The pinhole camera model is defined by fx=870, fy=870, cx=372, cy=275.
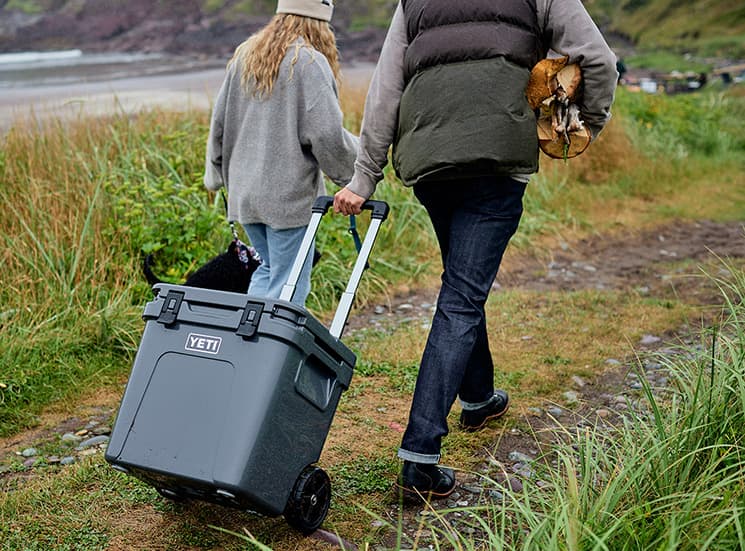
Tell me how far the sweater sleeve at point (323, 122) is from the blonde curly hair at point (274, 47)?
0.35ft

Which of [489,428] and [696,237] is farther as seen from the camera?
[696,237]

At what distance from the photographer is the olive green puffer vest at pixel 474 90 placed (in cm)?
274

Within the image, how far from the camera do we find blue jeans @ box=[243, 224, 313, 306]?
3.79 meters

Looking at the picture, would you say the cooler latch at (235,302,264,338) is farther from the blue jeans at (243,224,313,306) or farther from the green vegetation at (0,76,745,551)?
the blue jeans at (243,224,313,306)

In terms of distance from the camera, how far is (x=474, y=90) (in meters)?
2.75

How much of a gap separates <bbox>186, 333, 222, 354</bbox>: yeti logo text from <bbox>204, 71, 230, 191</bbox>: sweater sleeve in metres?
1.43

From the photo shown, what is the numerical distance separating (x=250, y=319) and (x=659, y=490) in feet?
4.12

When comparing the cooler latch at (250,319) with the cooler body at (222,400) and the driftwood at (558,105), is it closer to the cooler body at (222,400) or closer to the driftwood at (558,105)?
the cooler body at (222,400)

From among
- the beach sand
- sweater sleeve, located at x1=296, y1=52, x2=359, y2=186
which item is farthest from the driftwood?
the beach sand

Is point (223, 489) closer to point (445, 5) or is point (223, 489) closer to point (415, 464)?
point (415, 464)

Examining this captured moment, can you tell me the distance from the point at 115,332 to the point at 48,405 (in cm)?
57

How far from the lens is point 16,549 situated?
2828 millimetres

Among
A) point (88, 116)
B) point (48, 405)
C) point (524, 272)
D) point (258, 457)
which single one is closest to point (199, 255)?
point (48, 405)

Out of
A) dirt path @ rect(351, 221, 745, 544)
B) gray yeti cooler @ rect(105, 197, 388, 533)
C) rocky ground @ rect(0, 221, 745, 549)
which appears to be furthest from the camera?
dirt path @ rect(351, 221, 745, 544)
